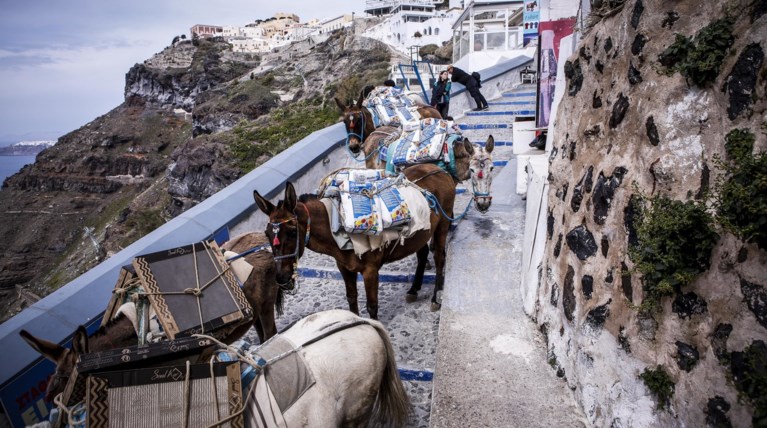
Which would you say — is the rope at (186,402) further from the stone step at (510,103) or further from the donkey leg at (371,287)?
the stone step at (510,103)

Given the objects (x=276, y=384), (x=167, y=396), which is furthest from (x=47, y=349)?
(x=276, y=384)

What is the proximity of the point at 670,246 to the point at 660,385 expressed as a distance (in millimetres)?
676

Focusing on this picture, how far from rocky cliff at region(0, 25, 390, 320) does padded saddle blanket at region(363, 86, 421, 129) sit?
12.9 m

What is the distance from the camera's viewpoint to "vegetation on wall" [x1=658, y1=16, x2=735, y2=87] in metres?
1.78

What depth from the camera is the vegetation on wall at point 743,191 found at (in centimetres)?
147

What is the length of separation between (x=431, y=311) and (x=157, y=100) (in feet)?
362

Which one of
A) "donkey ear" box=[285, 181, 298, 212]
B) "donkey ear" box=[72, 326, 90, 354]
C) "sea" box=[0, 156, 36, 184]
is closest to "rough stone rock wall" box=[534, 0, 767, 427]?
"donkey ear" box=[285, 181, 298, 212]

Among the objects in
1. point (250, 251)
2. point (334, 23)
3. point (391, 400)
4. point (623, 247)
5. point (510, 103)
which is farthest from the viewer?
point (334, 23)

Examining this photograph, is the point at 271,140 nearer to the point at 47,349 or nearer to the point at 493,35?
the point at 493,35

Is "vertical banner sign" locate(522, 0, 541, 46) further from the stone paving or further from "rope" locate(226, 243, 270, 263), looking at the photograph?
"rope" locate(226, 243, 270, 263)

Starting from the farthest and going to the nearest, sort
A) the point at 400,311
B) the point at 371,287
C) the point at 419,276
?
the point at 419,276, the point at 400,311, the point at 371,287

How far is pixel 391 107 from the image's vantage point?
819 centimetres

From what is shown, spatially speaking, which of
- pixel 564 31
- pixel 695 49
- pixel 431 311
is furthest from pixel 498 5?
pixel 695 49

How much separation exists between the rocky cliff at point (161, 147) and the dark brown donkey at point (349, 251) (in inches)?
650
